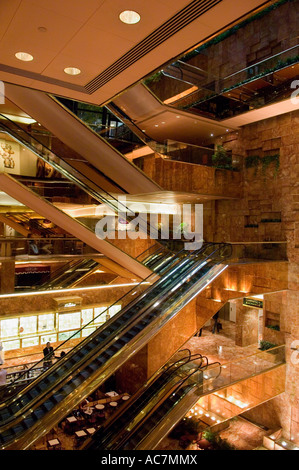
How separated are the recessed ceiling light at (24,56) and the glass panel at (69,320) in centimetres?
936

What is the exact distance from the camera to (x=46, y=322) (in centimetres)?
1180

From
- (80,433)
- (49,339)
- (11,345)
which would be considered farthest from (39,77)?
(49,339)


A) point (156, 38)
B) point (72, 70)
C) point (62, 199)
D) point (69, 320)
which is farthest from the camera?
point (69, 320)

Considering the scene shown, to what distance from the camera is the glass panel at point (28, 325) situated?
1133 cm

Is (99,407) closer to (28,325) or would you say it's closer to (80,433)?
(80,433)

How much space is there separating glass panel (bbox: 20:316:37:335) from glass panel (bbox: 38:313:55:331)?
6.5 inches

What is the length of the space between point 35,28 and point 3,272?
835 centimetres

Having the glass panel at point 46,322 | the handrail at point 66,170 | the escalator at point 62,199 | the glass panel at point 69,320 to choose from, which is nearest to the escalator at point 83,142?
the handrail at point 66,170

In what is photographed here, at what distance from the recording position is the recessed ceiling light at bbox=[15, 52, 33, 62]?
4209mm

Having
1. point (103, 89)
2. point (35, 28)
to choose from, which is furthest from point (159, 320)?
point (35, 28)

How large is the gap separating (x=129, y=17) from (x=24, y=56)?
5.30ft

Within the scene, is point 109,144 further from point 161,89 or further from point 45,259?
point 45,259

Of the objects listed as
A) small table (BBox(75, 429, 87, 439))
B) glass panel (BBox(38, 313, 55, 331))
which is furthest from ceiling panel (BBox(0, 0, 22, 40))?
glass panel (BBox(38, 313, 55, 331))

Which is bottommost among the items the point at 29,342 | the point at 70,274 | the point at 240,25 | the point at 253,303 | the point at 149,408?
the point at 149,408
